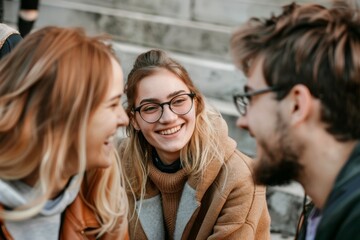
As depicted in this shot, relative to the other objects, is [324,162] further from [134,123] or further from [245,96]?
[134,123]

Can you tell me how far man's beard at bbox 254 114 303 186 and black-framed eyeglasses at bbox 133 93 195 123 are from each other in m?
1.00

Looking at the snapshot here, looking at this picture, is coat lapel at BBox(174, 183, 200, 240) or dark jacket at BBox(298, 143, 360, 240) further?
coat lapel at BBox(174, 183, 200, 240)

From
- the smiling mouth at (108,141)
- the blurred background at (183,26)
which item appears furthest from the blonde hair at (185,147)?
the blurred background at (183,26)

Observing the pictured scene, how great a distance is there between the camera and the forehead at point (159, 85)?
3.26 meters

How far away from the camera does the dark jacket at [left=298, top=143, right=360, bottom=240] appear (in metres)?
2.00

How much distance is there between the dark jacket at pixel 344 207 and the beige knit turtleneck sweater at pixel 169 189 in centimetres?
133

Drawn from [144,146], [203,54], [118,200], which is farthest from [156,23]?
[118,200]

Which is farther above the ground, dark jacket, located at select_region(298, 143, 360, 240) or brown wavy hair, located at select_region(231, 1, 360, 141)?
brown wavy hair, located at select_region(231, 1, 360, 141)

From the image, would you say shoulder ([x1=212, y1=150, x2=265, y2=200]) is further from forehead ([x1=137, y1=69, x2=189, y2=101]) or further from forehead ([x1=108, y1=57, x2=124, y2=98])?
forehead ([x1=108, y1=57, x2=124, y2=98])

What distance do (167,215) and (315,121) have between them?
1518mm

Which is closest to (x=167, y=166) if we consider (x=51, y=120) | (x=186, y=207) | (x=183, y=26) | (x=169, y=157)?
(x=169, y=157)

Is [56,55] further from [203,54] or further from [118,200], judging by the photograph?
[203,54]

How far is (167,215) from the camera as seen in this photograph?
3490 millimetres

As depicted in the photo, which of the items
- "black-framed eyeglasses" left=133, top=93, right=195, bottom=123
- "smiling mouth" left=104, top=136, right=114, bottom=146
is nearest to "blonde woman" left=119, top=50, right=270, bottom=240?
"black-framed eyeglasses" left=133, top=93, right=195, bottom=123
